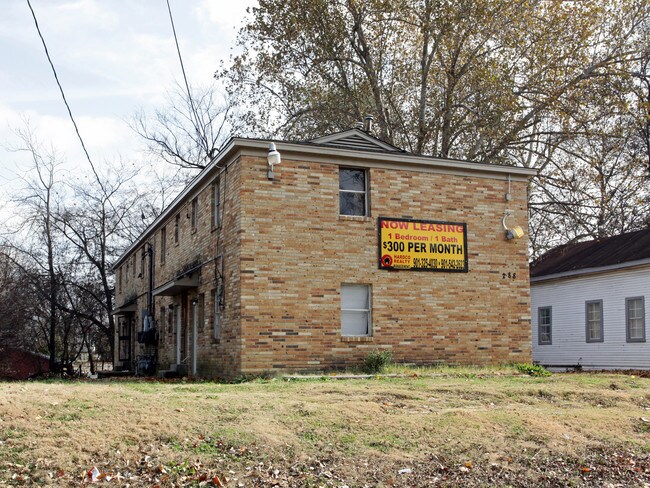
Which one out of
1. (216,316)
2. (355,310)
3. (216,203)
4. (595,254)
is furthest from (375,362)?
(595,254)

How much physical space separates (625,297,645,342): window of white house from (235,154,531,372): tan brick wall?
5.97 m

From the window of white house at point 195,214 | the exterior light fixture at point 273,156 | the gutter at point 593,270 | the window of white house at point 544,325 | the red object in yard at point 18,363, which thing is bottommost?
the red object in yard at point 18,363

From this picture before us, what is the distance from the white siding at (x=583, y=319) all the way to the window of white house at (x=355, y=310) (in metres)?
10.4

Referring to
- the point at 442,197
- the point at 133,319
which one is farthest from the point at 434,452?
the point at 133,319

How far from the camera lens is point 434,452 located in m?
9.92

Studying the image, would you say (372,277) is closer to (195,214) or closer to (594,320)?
(195,214)

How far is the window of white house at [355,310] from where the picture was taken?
63.9ft

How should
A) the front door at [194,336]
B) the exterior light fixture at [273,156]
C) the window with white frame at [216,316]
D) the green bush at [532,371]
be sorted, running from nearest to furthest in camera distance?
the exterior light fixture at [273,156]
the green bush at [532,371]
the window with white frame at [216,316]
the front door at [194,336]

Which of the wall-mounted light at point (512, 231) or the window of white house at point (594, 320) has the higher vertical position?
the wall-mounted light at point (512, 231)

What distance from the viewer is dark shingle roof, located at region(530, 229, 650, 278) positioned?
85.0 feet

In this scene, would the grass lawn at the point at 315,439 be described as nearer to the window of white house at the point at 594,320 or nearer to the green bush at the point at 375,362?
the green bush at the point at 375,362

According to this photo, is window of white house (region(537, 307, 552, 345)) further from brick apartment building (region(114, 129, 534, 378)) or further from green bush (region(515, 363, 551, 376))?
green bush (region(515, 363, 551, 376))

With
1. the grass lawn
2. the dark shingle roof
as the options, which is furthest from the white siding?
the grass lawn

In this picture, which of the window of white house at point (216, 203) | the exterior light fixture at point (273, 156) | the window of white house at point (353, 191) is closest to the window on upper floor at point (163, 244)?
the window of white house at point (216, 203)
